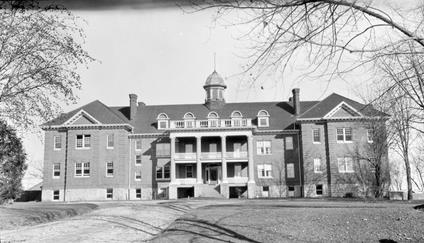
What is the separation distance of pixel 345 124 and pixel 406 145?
460 inches

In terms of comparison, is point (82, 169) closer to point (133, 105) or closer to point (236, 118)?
point (133, 105)

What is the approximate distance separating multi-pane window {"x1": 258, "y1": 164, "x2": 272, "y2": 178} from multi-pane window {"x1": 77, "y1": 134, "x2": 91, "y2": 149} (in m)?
17.9

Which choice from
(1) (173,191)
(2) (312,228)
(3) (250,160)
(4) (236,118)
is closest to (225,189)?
(3) (250,160)

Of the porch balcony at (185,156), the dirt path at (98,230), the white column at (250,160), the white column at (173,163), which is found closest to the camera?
the dirt path at (98,230)

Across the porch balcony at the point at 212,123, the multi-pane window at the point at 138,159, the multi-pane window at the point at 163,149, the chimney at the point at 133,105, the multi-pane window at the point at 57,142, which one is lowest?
the multi-pane window at the point at 138,159

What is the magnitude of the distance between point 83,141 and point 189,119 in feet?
36.9

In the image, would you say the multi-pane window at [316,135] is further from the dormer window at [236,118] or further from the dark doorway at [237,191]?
the dark doorway at [237,191]

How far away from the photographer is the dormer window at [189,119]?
47156mm

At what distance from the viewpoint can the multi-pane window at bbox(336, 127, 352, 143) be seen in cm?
4441

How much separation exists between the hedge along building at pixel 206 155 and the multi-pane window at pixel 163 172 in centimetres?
11

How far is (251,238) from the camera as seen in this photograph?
10758mm

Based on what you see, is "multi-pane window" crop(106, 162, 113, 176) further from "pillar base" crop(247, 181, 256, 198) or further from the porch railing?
"pillar base" crop(247, 181, 256, 198)

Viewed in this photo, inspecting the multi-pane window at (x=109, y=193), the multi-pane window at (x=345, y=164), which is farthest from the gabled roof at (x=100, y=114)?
the multi-pane window at (x=345, y=164)

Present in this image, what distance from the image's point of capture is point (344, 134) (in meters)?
44.5
